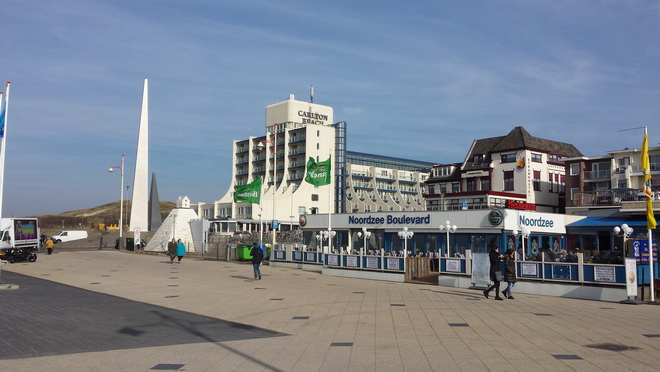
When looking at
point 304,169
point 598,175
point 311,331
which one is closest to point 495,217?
A: point 311,331

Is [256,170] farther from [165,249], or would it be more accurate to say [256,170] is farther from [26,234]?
[26,234]

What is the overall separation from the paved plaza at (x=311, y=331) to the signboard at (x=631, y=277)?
945 mm

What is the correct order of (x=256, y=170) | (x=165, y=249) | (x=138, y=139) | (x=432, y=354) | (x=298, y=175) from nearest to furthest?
(x=432, y=354), (x=165, y=249), (x=138, y=139), (x=298, y=175), (x=256, y=170)

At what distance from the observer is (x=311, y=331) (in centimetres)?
1273

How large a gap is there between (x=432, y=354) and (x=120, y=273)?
73.4 feet

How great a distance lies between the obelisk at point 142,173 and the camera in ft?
209

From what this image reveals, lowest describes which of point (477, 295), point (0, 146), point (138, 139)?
point (477, 295)

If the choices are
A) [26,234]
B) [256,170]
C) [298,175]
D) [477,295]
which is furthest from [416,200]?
[477,295]

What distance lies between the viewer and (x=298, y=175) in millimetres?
95000

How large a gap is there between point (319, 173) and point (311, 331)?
2472cm

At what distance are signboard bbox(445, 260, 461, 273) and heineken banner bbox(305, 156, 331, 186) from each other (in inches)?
513

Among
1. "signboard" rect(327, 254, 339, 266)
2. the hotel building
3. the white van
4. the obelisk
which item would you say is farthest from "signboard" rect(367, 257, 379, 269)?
the white van

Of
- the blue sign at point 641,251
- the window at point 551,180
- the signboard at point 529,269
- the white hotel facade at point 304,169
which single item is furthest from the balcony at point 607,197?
the white hotel facade at point 304,169

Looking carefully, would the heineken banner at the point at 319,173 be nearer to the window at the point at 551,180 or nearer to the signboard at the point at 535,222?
the signboard at the point at 535,222
